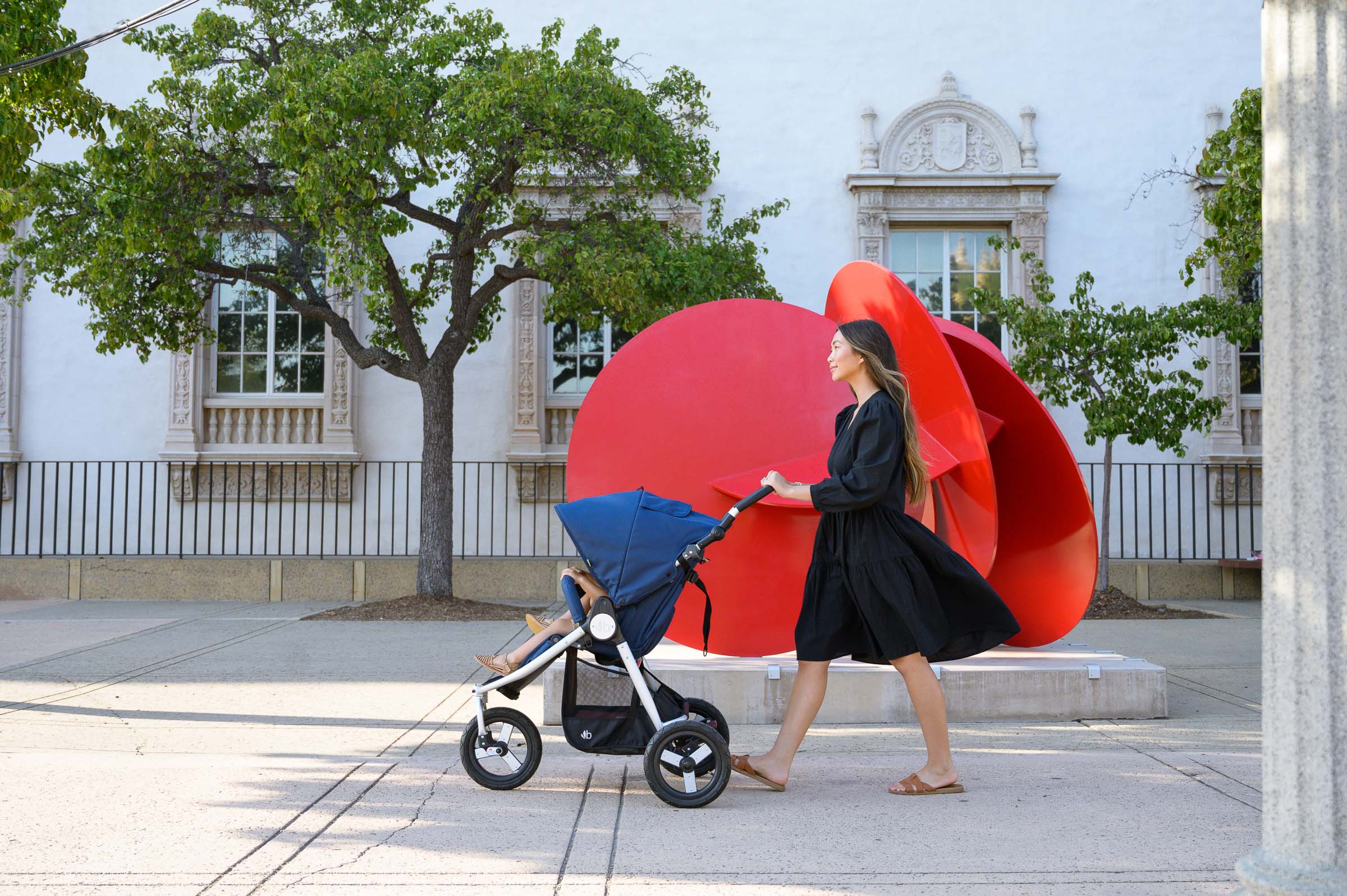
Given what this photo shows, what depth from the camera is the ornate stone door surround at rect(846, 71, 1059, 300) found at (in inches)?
572

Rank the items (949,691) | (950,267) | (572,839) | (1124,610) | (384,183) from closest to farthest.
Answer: (572,839) < (949,691) < (384,183) < (1124,610) < (950,267)

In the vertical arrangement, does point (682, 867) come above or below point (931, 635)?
below

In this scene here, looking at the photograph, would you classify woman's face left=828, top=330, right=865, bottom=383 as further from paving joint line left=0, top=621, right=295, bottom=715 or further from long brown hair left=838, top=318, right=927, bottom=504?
paving joint line left=0, top=621, right=295, bottom=715

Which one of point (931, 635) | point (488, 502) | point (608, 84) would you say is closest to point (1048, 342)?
point (608, 84)

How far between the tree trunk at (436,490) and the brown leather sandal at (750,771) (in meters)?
8.14

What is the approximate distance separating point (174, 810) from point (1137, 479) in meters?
12.5

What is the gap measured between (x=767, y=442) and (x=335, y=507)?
1009 centimetres

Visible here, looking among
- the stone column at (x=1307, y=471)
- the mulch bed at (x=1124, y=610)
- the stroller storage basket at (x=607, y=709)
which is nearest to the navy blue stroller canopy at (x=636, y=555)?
the stroller storage basket at (x=607, y=709)

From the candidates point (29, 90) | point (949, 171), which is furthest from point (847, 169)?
point (29, 90)

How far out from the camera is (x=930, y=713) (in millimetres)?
4176

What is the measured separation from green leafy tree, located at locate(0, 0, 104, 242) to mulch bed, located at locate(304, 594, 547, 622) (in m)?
4.89

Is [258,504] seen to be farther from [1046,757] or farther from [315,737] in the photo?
[1046,757]

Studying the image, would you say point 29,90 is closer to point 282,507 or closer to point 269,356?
point 282,507

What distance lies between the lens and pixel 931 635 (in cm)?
413
